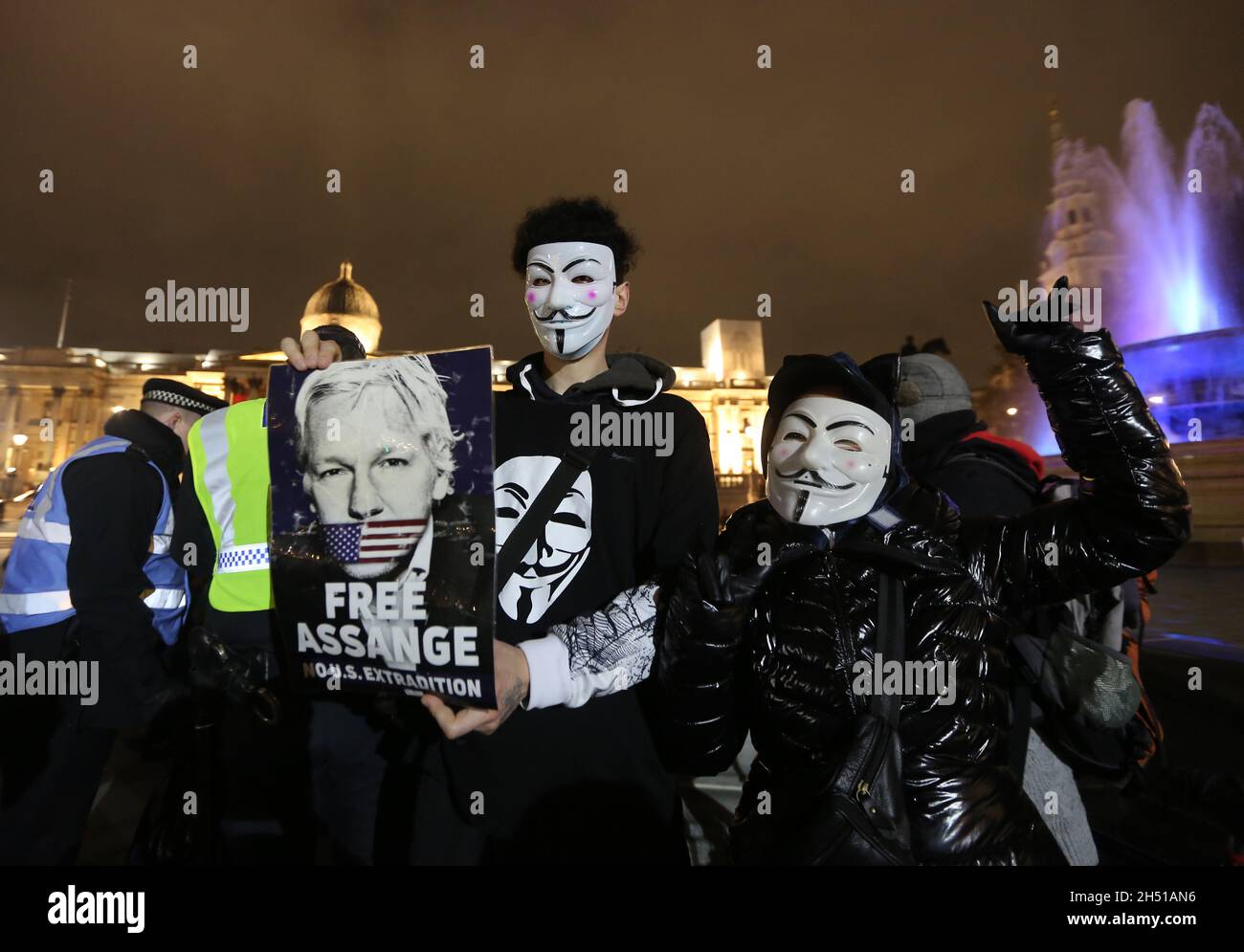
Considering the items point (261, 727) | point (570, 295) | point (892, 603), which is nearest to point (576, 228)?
point (570, 295)

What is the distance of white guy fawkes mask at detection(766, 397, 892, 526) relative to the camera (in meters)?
1.97

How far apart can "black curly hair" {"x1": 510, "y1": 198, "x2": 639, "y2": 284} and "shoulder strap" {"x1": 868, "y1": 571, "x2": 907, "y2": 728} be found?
4.26ft

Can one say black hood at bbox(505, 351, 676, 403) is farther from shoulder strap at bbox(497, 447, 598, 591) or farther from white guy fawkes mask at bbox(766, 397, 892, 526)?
white guy fawkes mask at bbox(766, 397, 892, 526)

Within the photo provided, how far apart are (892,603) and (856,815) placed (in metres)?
0.52

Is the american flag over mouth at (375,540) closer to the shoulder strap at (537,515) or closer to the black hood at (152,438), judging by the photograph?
the shoulder strap at (537,515)

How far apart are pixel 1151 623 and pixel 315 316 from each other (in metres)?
49.6

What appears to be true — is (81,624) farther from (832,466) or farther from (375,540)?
(832,466)

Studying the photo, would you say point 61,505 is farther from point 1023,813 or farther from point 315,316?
point 315,316

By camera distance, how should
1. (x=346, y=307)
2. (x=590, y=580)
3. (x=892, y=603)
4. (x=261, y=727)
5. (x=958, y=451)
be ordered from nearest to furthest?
(x=892, y=603), (x=590, y=580), (x=261, y=727), (x=958, y=451), (x=346, y=307)

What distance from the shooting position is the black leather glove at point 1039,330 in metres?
1.88

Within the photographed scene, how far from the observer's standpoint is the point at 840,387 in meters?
2.07

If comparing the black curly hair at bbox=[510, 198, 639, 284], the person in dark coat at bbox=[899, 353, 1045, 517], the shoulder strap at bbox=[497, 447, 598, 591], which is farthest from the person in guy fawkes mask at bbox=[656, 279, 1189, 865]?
the black curly hair at bbox=[510, 198, 639, 284]

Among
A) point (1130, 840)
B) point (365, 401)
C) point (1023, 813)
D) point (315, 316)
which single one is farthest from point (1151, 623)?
point (315, 316)
